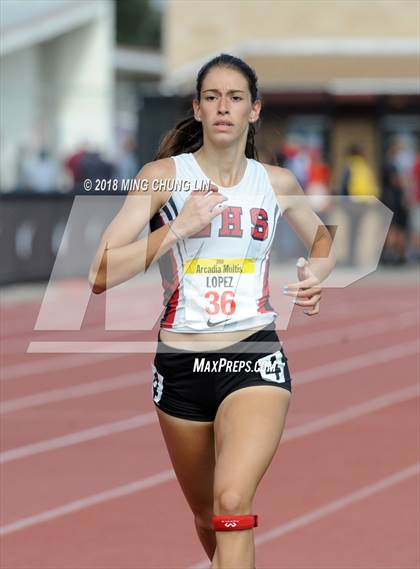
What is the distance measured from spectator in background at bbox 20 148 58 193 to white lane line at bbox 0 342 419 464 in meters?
8.76

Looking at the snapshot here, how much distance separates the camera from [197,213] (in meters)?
4.33

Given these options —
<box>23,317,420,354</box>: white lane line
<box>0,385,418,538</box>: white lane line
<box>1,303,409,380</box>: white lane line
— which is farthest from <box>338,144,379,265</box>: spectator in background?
<box>0,385,418,538</box>: white lane line

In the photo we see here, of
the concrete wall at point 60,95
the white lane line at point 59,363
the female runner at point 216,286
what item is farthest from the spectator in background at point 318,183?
the female runner at point 216,286

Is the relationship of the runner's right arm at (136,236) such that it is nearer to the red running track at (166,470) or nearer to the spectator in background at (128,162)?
the red running track at (166,470)

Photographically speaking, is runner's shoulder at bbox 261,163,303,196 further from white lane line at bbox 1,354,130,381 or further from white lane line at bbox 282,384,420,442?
white lane line at bbox 1,354,130,381

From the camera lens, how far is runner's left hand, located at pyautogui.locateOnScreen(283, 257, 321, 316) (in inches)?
179

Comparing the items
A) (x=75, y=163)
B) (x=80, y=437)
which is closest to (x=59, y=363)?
(x=80, y=437)

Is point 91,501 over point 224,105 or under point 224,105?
under

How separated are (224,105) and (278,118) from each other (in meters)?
17.1

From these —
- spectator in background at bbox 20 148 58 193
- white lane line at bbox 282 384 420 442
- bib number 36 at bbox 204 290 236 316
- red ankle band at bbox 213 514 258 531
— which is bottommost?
spectator in background at bbox 20 148 58 193

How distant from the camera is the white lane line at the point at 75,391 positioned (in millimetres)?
10398

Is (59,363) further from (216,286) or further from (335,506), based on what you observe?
(216,286)

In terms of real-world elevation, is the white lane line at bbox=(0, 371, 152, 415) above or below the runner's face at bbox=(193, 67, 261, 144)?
below

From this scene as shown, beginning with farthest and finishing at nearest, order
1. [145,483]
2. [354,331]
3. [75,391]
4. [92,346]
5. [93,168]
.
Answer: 1. [93,168]
2. [354,331]
3. [92,346]
4. [75,391]
5. [145,483]
